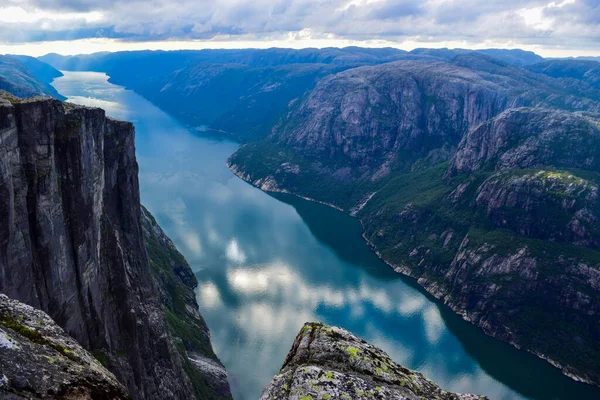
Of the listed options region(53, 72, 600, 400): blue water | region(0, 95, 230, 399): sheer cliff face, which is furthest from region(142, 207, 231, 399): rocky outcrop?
region(0, 95, 230, 399): sheer cliff face

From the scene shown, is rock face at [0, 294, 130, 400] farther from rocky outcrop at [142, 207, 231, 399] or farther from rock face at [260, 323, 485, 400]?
rocky outcrop at [142, 207, 231, 399]

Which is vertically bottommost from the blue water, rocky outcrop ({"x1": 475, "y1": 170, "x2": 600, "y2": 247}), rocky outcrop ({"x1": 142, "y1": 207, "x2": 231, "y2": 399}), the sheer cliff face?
the blue water

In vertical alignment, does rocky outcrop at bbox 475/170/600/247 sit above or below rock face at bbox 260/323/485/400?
below

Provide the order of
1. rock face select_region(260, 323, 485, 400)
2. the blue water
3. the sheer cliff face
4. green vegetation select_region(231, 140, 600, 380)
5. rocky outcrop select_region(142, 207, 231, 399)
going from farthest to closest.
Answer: green vegetation select_region(231, 140, 600, 380)
the blue water
rocky outcrop select_region(142, 207, 231, 399)
the sheer cliff face
rock face select_region(260, 323, 485, 400)

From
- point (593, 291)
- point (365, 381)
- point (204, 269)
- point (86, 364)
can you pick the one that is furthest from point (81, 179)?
point (593, 291)

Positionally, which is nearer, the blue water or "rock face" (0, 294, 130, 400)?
"rock face" (0, 294, 130, 400)

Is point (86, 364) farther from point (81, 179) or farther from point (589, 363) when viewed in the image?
point (589, 363)

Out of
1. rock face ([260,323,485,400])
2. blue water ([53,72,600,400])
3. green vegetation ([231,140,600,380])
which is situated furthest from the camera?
green vegetation ([231,140,600,380])
